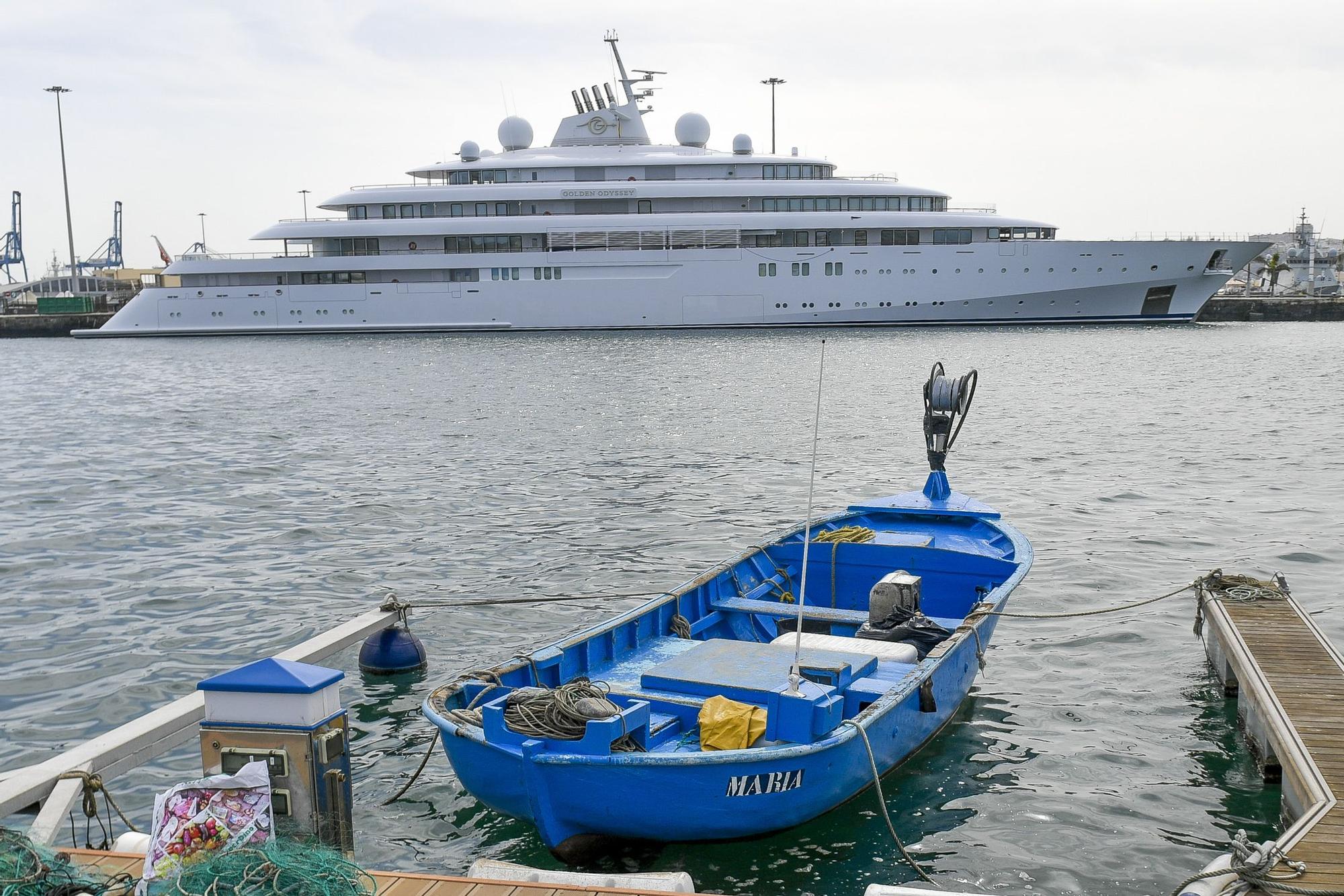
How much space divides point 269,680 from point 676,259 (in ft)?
171

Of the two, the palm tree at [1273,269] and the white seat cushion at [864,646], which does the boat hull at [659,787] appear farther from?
the palm tree at [1273,269]

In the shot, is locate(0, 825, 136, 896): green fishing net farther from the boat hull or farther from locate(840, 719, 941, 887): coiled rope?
locate(840, 719, 941, 887): coiled rope

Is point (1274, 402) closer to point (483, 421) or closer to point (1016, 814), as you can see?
point (483, 421)

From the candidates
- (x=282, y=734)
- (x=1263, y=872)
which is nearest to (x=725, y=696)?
(x=282, y=734)

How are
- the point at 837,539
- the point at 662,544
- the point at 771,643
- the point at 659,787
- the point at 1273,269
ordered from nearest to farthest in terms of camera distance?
the point at 659,787
the point at 771,643
the point at 837,539
the point at 662,544
the point at 1273,269

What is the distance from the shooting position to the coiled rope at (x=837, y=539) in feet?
35.2

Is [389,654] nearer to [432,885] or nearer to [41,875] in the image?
[432,885]

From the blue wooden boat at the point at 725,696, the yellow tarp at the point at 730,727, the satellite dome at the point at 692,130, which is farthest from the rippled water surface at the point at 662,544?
the satellite dome at the point at 692,130

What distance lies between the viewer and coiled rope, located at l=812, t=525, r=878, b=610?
10.7m

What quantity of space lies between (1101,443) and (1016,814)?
687 inches

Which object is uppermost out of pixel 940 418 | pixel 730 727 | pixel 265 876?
pixel 940 418

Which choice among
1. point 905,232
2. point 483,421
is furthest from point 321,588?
point 905,232

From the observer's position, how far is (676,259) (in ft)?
185

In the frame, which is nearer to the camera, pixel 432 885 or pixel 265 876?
pixel 265 876
